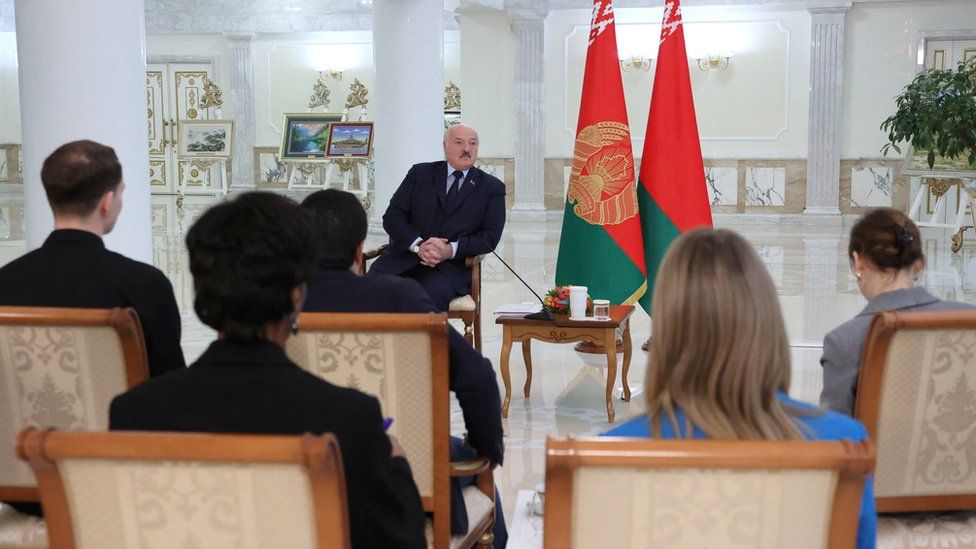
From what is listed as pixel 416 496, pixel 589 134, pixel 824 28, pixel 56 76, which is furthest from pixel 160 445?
pixel 824 28

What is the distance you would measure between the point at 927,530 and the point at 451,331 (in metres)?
1.32

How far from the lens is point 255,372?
1670 millimetres

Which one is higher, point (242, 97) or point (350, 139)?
point (242, 97)

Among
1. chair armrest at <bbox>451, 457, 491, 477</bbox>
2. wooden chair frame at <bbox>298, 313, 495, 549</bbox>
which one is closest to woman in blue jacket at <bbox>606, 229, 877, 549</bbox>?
wooden chair frame at <bbox>298, 313, 495, 549</bbox>

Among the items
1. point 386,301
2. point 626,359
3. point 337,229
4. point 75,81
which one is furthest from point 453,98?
point 386,301

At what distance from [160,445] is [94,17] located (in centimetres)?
378

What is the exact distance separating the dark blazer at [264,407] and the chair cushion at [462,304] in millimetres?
4301

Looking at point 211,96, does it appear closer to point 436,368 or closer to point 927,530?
point 436,368

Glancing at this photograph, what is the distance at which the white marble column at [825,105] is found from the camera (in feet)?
52.4

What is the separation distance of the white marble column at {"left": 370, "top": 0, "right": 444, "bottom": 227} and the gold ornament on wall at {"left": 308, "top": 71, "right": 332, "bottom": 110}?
1060 cm

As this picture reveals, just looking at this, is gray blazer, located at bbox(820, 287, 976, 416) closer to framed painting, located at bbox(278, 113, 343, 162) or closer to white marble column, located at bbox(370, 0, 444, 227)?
white marble column, located at bbox(370, 0, 444, 227)

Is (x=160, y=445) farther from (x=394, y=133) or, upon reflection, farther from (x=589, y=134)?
(x=394, y=133)

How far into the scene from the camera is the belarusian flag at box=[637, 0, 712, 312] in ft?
20.5

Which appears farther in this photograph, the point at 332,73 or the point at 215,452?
the point at 332,73
